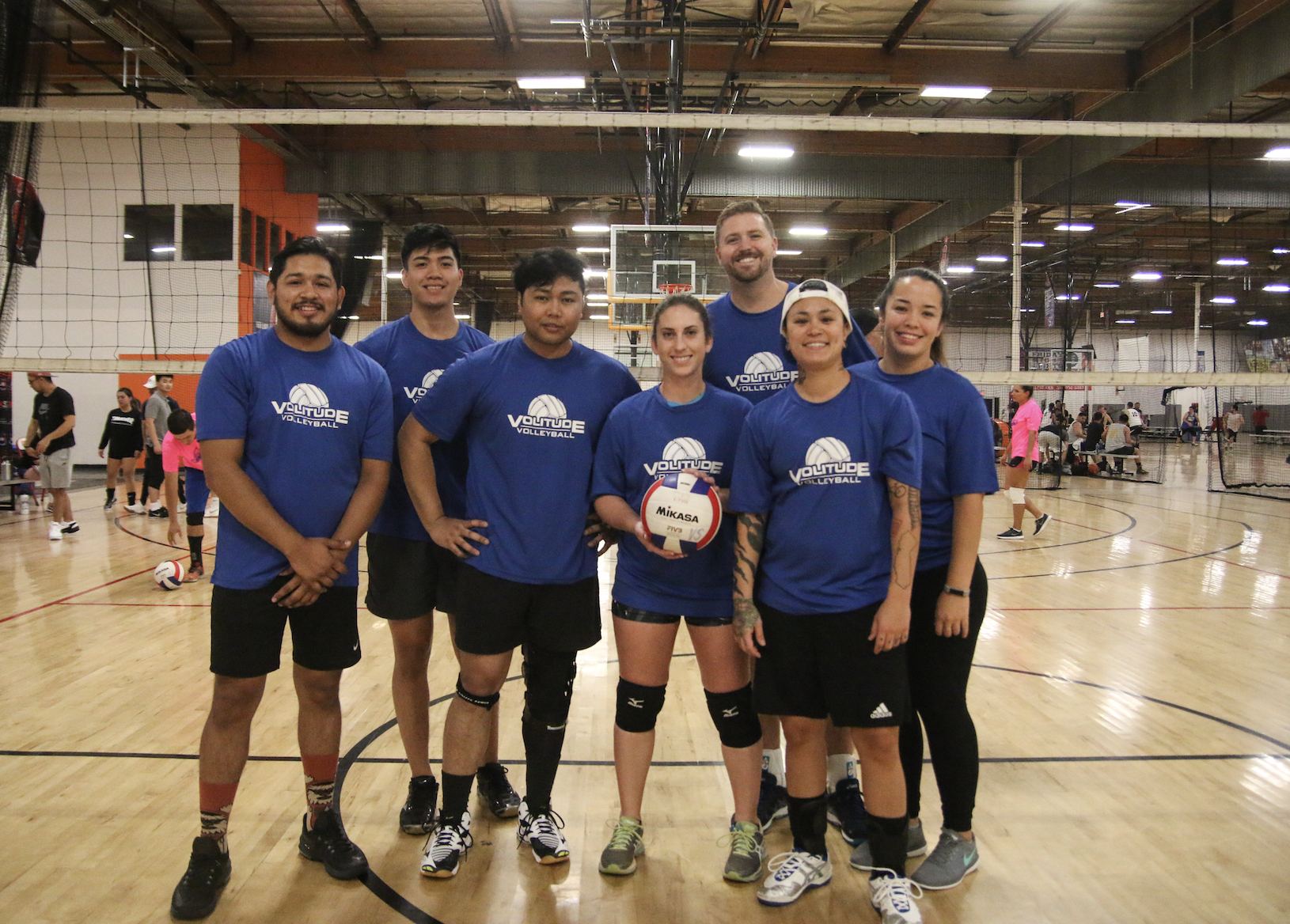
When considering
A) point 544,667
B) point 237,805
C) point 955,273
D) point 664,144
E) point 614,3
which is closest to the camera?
point 544,667

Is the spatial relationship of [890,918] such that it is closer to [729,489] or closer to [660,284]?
[729,489]

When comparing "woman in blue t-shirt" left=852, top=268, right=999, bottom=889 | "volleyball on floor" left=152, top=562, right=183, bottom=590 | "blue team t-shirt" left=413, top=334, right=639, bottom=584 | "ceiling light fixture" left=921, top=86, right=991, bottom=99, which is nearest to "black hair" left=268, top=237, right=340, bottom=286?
"blue team t-shirt" left=413, top=334, right=639, bottom=584

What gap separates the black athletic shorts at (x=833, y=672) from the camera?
2.10 metres

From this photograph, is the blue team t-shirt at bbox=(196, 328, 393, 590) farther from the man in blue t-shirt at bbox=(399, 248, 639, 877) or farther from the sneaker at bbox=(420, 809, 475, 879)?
the sneaker at bbox=(420, 809, 475, 879)

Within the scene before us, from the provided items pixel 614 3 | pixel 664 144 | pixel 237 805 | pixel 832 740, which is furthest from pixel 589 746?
pixel 664 144

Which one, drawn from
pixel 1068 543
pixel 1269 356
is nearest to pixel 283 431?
pixel 1068 543

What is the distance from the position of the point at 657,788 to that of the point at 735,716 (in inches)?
32.1

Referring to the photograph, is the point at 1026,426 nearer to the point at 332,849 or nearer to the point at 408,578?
the point at 408,578

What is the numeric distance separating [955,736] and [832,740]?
612 mm

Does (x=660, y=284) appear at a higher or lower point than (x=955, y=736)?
higher

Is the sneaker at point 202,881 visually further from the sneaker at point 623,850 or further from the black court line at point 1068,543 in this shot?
the black court line at point 1068,543

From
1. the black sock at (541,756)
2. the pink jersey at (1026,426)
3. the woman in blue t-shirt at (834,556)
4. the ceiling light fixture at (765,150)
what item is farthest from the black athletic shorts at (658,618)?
the ceiling light fixture at (765,150)

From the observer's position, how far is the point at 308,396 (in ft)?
7.42

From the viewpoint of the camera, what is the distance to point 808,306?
2178 mm
